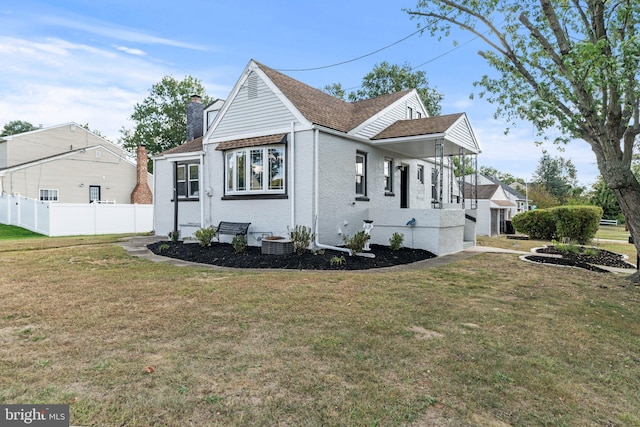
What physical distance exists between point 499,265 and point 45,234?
21.4 metres

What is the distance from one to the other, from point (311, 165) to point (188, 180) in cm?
668

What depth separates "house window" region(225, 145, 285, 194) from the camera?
11711 millimetres

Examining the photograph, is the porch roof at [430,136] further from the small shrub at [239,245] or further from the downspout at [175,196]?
the downspout at [175,196]

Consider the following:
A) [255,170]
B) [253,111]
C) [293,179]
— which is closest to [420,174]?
[293,179]

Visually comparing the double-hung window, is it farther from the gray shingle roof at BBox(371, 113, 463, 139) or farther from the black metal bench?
the black metal bench

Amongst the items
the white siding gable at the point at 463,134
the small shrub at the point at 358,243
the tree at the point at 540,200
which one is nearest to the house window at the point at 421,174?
the white siding gable at the point at 463,134

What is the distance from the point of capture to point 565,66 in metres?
6.70

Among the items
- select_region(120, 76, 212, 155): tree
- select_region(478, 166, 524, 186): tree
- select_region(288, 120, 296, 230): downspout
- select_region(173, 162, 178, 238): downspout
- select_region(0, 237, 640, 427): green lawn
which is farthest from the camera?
select_region(478, 166, 524, 186): tree

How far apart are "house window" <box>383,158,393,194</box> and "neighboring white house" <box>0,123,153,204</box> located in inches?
901

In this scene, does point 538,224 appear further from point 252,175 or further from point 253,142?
point 253,142

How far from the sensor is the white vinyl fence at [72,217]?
62.4ft

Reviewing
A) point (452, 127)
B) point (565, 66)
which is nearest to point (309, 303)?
point (565, 66)

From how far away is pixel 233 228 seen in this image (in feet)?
40.1

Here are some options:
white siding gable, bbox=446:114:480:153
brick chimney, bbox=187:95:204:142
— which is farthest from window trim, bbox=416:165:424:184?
brick chimney, bbox=187:95:204:142
